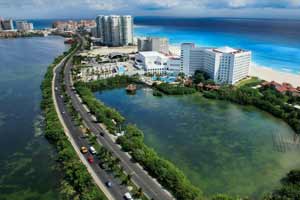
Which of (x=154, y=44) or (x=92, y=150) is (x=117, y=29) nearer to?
(x=154, y=44)

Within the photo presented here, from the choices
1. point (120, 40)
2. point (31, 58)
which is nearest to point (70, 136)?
point (31, 58)

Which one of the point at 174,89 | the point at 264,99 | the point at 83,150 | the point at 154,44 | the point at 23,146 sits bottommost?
the point at 23,146

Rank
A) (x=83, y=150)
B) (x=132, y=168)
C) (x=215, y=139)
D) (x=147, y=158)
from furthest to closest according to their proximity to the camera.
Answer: (x=215, y=139), (x=83, y=150), (x=147, y=158), (x=132, y=168)

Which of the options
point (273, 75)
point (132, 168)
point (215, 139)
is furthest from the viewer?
point (273, 75)

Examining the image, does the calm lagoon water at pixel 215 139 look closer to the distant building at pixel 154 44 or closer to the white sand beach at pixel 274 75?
the white sand beach at pixel 274 75

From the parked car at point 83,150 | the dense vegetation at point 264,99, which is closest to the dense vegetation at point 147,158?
the parked car at point 83,150

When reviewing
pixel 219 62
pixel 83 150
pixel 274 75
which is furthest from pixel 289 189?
pixel 274 75

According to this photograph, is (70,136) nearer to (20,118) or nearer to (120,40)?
(20,118)
